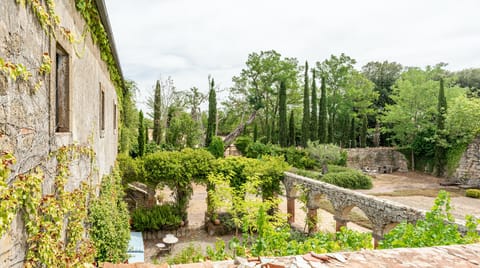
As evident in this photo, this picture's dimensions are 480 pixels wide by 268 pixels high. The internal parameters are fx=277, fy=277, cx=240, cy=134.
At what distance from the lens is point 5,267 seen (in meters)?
1.74

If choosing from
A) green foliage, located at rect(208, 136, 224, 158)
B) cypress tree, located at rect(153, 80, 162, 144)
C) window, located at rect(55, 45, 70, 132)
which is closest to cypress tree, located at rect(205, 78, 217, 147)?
green foliage, located at rect(208, 136, 224, 158)

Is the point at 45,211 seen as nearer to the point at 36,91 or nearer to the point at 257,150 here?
the point at 36,91

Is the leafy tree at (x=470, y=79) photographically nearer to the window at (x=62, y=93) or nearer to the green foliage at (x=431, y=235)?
the green foliage at (x=431, y=235)

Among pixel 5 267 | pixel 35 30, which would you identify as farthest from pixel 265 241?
pixel 35 30

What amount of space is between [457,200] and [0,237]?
22.6m

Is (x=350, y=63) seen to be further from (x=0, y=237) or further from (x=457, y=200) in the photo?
(x=0, y=237)

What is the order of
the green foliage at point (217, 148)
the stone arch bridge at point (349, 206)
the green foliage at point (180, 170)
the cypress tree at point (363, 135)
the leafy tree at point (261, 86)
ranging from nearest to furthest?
the stone arch bridge at point (349, 206), the green foliage at point (180, 170), the green foliage at point (217, 148), the cypress tree at point (363, 135), the leafy tree at point (261, 86)

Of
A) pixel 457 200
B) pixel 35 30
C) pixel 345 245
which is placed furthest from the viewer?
pixel 457 200

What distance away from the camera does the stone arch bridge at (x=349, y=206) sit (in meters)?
8.30

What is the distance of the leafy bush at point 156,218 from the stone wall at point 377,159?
65.6ft

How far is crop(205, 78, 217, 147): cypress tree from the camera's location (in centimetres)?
2667

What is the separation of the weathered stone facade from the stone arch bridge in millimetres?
17929

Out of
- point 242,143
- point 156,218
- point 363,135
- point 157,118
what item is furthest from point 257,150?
point 156,218

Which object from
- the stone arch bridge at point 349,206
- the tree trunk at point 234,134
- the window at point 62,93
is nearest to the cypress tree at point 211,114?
the tree trunk at point 234,134
